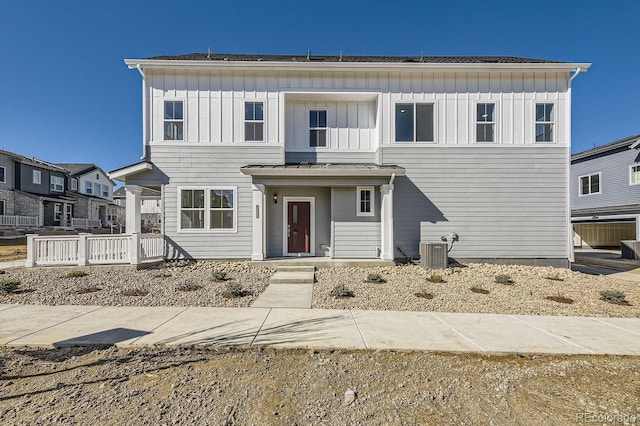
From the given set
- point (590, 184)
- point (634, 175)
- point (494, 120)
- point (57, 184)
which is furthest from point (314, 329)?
point (57, 184)

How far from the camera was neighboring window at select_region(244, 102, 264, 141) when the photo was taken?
9641 mm

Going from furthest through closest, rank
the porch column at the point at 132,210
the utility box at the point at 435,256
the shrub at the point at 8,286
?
the porch column at the point at 132,210
the utility box at the point at 435,256
the shrub at the point at 8,286

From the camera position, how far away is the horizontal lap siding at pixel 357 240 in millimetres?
9422

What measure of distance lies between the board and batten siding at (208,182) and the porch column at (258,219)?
515 millimetres

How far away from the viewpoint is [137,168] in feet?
29.5

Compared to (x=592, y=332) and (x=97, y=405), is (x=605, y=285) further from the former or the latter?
(x=97, y=405)

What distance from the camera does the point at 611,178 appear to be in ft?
51.5

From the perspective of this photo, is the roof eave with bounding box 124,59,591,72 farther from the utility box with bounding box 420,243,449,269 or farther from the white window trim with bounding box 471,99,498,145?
the utility box with bounding box 420,243,449,269

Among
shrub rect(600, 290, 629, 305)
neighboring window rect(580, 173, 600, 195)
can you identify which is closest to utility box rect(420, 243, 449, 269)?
shrub rect(600, 290, 629, 305)

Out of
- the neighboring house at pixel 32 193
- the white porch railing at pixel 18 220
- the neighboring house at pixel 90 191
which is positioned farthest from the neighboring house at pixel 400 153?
the neighboring house at pixel 90 191

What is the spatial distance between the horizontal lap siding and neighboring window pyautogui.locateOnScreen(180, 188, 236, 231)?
146 inches

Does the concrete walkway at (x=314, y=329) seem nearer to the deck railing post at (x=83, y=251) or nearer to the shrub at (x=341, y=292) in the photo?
the shrub at (x=341, y=292)

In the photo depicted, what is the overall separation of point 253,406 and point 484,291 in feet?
20.6

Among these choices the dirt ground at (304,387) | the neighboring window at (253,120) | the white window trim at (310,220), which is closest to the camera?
the dirt ground at (304,387)
